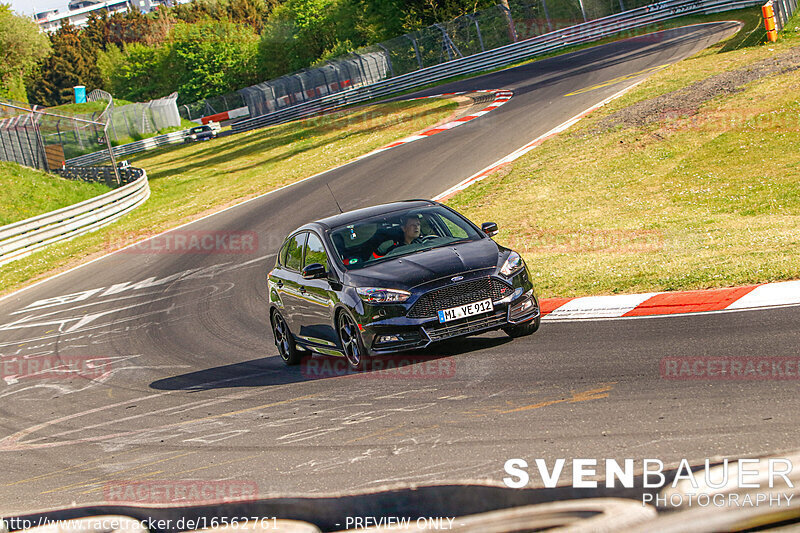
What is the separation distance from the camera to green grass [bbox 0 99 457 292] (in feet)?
89.5

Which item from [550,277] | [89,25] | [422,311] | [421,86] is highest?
[89,25]

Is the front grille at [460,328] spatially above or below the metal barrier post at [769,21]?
below

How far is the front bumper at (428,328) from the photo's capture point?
8703 mm

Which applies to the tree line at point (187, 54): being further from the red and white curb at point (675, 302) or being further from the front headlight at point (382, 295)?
the front headlight at point (382, 295)

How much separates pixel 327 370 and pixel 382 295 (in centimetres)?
155

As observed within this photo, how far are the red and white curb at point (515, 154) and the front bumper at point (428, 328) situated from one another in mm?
12498

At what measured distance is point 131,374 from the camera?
38.9ft

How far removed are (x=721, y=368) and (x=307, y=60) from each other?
9384cm

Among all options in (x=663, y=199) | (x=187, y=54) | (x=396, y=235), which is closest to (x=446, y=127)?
(x=663, y=199)

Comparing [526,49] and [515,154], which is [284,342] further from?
[526,49]

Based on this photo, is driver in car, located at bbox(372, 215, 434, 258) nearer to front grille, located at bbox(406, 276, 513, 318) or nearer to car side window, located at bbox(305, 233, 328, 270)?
car side window, located at bbox(305, 233, 328, 270)

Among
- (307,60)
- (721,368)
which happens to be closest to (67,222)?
(721,368)

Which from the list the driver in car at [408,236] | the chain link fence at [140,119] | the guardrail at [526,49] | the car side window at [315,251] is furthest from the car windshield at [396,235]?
the chain link fence at [140,119]

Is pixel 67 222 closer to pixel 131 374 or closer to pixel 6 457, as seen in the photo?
pixel 131 374
